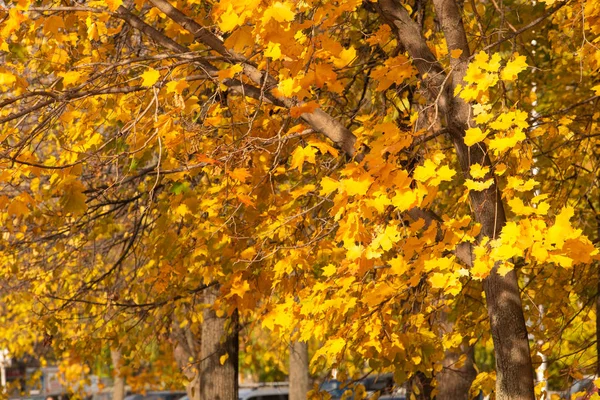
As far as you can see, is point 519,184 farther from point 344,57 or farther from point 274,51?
point 274,51

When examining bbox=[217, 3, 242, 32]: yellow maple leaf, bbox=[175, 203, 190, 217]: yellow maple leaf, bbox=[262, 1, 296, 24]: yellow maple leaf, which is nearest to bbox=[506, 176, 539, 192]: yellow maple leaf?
bbox=[262, 1, 296, 24]: yellow maple leaf

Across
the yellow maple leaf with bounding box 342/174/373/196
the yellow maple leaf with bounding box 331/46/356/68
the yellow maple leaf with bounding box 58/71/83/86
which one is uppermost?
the yellow maple leaf with bounding box 58/71/83/86

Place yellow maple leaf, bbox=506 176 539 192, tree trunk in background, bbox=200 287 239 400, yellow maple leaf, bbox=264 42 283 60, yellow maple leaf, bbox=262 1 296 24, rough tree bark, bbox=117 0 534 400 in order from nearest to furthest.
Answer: yellow maple leaf, bbox=262 1 296 24 < yellow maple leaf, bbox=264 42 283 60 < yellow maple leaf, bbox=506 176 539 192 < rough tree bark, bbox=117 0 534 400 < tree trunk in background, bbox=200 287 239 400

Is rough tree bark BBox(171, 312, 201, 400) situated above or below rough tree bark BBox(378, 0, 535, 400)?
above

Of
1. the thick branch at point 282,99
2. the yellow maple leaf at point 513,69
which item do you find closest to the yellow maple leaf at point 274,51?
the thick branch at point 282,99

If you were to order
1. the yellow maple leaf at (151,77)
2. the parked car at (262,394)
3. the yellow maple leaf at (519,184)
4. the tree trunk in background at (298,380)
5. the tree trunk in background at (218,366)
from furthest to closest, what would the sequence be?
1. the parked car at (262,394)
2. the tree trunk in background at (298,380)
3. the tree trunk in background at (218,366)
4. the yellow maple leaf at (151,77)
5. the yellow maple leaf at (519,184)

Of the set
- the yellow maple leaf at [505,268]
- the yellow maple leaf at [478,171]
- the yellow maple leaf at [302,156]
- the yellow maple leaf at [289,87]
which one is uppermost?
the yellow maple leaf at [289,87]

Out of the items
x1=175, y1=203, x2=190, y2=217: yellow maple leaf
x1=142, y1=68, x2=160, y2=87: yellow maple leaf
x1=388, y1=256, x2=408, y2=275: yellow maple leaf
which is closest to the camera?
x1=142, y1=68, x2=160, y2=87: yellow maple leaf

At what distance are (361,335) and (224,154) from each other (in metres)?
1.59

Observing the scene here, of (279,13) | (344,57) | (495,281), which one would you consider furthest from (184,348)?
(279,13)

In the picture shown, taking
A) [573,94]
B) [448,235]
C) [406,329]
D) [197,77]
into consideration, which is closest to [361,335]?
[406,329]

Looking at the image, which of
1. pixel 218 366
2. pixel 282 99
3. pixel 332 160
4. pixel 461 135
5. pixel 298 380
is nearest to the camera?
pixel 461 135

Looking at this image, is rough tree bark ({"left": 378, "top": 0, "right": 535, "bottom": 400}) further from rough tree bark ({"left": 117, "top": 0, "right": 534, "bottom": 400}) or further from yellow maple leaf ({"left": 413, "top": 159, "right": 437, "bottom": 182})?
yellow maple leaf ({"left": 413, "top": 159, "right": 437, "bottom": 182})

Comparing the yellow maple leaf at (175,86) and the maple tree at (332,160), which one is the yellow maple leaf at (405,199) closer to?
the maple tree at (332,160)
